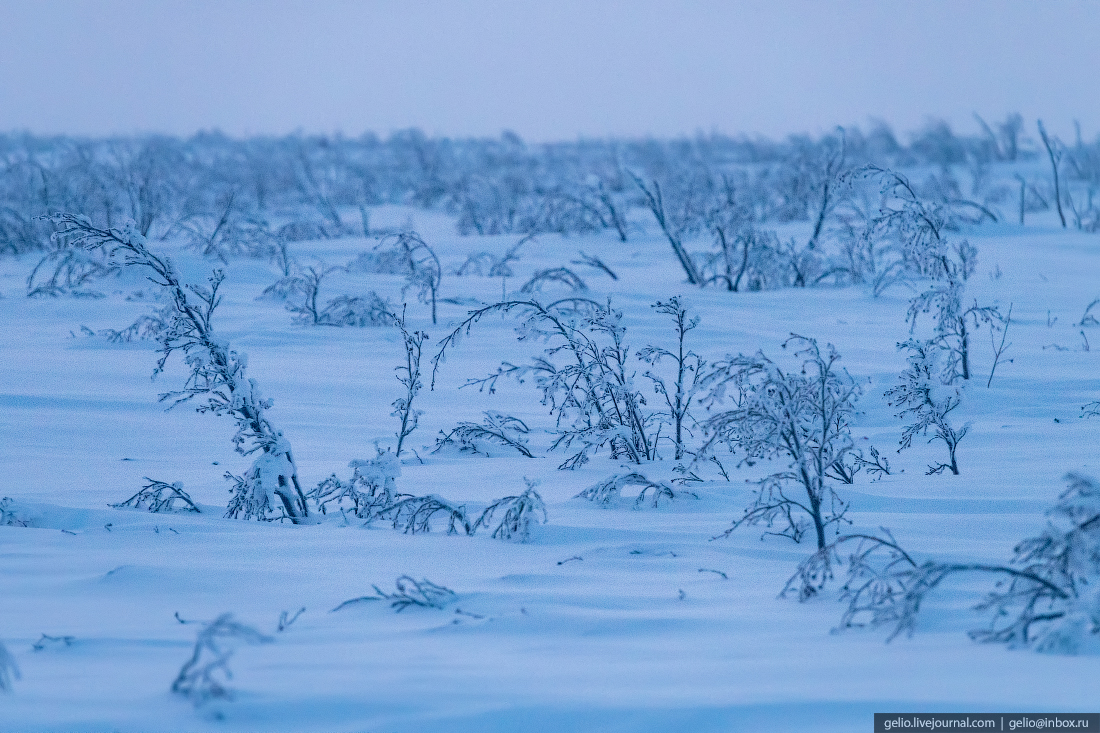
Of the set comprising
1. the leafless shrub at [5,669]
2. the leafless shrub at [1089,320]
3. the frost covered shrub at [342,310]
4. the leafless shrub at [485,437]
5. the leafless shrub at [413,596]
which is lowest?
the leafless shrub at [5,669]

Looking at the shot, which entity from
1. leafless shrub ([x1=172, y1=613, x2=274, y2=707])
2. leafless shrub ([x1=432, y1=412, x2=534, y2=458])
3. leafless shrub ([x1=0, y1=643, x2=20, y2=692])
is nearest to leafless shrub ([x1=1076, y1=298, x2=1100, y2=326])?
leafless shrub ([x1=432, y1=412, x2=534, y2=458])

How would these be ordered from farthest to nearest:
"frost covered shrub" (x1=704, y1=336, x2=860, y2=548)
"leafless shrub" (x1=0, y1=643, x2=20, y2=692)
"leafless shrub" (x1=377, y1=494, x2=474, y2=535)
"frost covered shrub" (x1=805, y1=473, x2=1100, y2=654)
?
"leafless shrub" (x1=377, y1=494, x2=474, y2=535), "frost covered shrub" (x1=704, y1=336, x2=860, y2=548), "frost covered shrub" (x1=805, y1=473, x2=1100, y2=654), "leafless shrub" (x1=0, y1=643, x2=20, y2=692)

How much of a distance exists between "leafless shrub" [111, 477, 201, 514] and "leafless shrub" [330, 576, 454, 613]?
1334mm

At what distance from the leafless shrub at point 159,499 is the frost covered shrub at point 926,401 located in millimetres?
2983

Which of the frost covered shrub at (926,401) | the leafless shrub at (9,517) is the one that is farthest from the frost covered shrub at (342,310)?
the leafless shrub at (9,517)

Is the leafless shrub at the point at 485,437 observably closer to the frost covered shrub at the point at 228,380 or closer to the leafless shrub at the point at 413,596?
the frost covered shrub at the point at 228,380

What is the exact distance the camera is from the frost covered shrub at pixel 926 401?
15.8 ft

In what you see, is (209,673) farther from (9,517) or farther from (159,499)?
(159,499)

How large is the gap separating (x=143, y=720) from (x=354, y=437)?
330 centimetres

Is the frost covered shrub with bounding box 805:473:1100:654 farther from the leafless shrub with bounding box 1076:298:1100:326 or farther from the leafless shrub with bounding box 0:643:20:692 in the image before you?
the leafless shrub with bounding box 1076:298:1100:326

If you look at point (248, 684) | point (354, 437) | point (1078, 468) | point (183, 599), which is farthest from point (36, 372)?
point (1078, 468)

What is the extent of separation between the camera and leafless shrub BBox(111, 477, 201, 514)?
413 cm

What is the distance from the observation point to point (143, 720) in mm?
2271

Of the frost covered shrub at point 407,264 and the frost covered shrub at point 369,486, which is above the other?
the frost covered shrub at point 407,264
